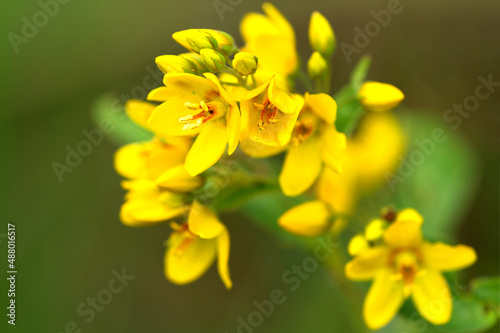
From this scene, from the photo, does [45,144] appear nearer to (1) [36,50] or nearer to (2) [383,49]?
(1) [36,50]

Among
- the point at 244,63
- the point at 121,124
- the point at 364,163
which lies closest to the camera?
the point at 244,63

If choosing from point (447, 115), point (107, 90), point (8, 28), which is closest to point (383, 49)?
point (447, 115)

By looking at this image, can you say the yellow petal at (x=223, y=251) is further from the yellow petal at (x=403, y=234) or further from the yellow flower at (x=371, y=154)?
the yellow flower at (x=371, y=154)

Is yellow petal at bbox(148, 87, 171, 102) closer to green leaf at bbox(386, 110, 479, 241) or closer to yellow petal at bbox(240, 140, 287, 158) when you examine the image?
yellow petal at bbox(240, 140, 287, 158)

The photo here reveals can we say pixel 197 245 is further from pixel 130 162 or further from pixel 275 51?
pixel 275 51

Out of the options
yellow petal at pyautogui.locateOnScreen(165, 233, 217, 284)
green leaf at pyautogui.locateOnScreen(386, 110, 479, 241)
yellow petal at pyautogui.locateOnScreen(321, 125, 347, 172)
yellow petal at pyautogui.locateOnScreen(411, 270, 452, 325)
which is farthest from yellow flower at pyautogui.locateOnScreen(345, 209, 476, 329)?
green leaf at pyautogui.locateOnScreen(386, 110, 479, 241)

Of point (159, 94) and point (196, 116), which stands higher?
point (159, 94)

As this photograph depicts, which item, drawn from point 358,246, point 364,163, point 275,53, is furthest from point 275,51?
point 364,163
